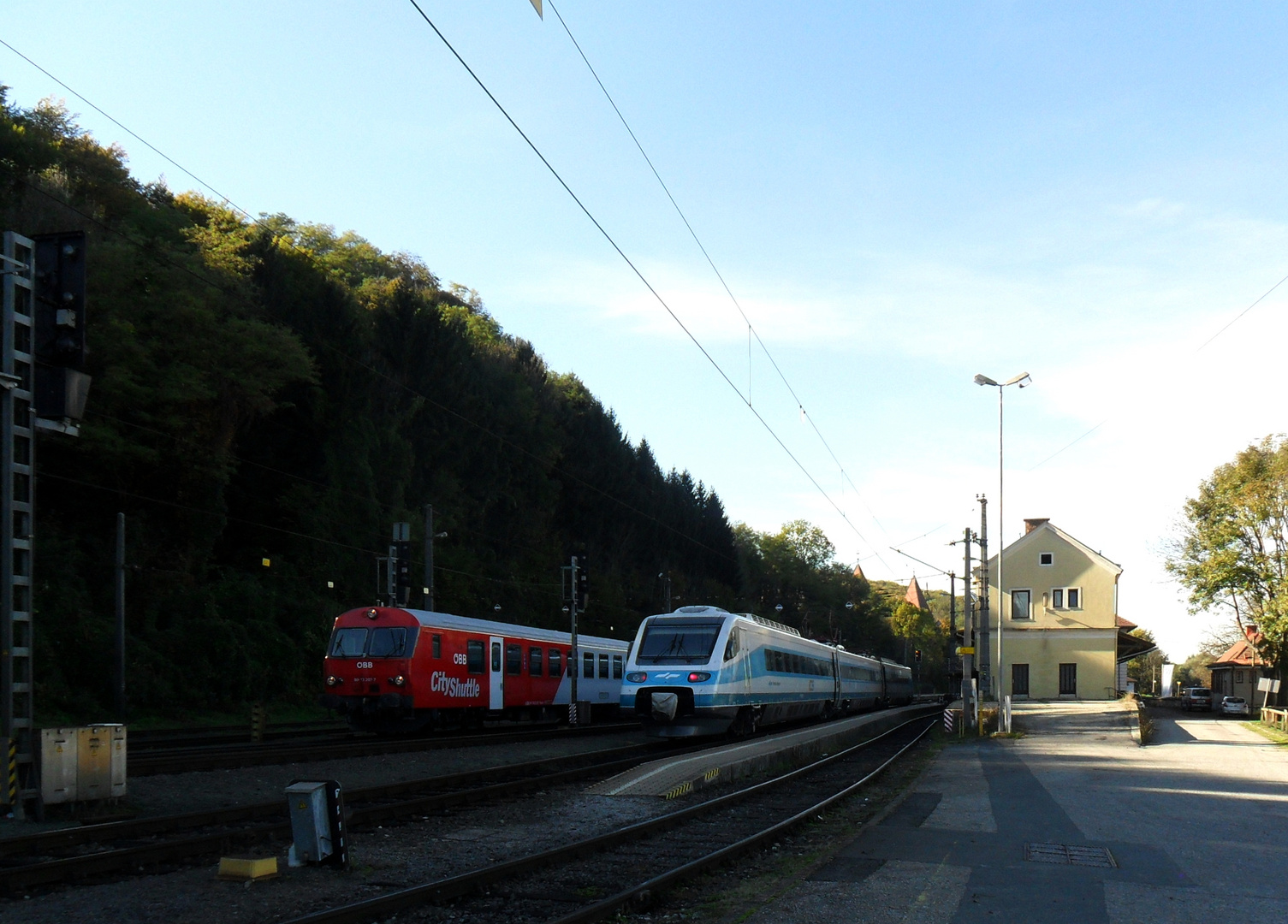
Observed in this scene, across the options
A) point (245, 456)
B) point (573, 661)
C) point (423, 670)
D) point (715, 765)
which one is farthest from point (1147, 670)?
point (715, 765)

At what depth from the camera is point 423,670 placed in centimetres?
2327

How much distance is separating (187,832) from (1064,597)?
54.6 meters

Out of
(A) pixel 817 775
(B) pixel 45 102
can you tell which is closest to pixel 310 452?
(B) pixel 45 102

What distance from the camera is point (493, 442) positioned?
186 ft

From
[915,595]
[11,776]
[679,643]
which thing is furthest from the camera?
[915,595]

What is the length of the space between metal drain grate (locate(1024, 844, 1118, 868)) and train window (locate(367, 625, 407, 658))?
588 inches

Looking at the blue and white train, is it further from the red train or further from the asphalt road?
the asphalt road

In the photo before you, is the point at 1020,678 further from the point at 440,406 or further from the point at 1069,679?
the point at 440,406

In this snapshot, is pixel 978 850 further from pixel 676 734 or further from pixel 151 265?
pixel 151 265

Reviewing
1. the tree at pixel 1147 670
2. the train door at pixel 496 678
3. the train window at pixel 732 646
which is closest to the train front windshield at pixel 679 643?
the train window at pixel 732 646

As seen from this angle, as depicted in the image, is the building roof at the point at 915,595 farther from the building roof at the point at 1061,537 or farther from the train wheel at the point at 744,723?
the train wheel at the point at 744,723

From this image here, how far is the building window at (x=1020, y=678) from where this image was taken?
191 ft

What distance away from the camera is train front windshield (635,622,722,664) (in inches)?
910

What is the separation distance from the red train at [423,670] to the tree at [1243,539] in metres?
33.2
